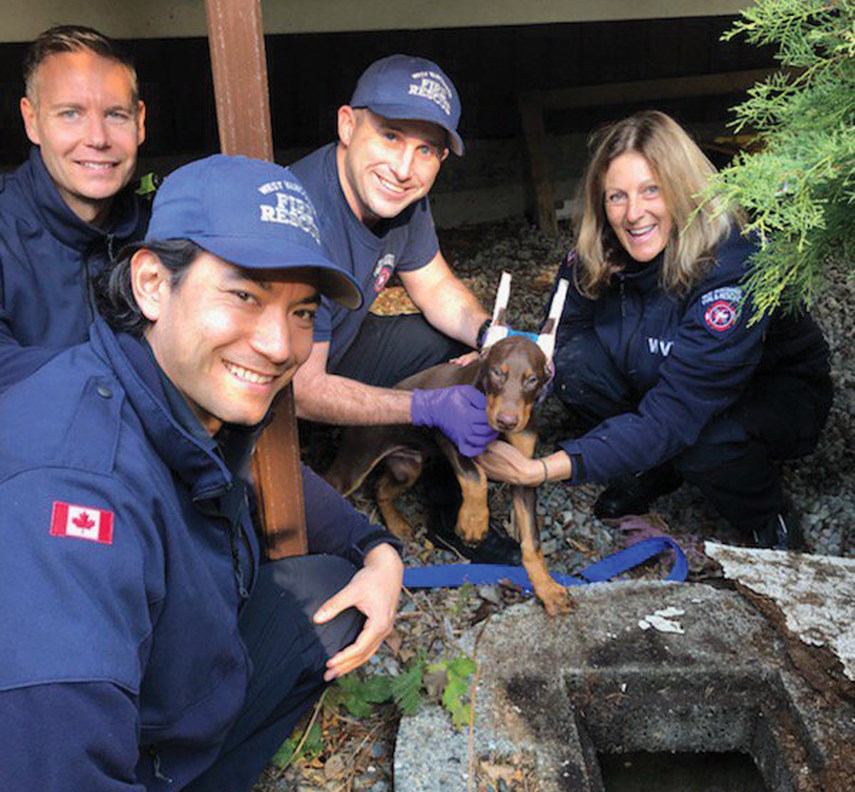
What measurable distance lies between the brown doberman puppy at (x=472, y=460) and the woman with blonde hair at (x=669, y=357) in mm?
131

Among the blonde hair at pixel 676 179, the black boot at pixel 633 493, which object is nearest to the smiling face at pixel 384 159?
the blonde hair at pixel 676 179

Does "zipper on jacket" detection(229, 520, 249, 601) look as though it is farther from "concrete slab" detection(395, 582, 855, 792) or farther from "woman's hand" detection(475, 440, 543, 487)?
"woman's hand" detection(475, 440, 543, 487)

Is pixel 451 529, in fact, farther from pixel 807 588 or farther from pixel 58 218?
pixel 58 218

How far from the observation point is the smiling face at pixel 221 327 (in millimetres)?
1841

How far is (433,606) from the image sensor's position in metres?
3.50

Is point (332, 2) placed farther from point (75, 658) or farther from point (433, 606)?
point (75, 658)

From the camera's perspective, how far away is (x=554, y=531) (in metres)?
4.17

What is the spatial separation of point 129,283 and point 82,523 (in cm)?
65

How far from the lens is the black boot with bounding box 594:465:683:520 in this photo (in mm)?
4312

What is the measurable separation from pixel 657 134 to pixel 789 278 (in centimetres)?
169

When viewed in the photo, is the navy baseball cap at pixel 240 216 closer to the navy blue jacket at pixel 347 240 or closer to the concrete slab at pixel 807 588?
the navy blue jacket at pixel 347 240

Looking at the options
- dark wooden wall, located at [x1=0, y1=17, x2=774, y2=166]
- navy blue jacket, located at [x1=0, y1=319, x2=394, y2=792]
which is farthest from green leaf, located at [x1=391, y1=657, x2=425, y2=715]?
dark wooden wall, located at [x1=0, y1=17, x2=774, y2=166]

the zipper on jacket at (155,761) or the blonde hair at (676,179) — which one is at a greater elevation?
the blonde hair at (676,179)

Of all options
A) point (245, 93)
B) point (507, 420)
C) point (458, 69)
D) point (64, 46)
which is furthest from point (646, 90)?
point (245, 93)
